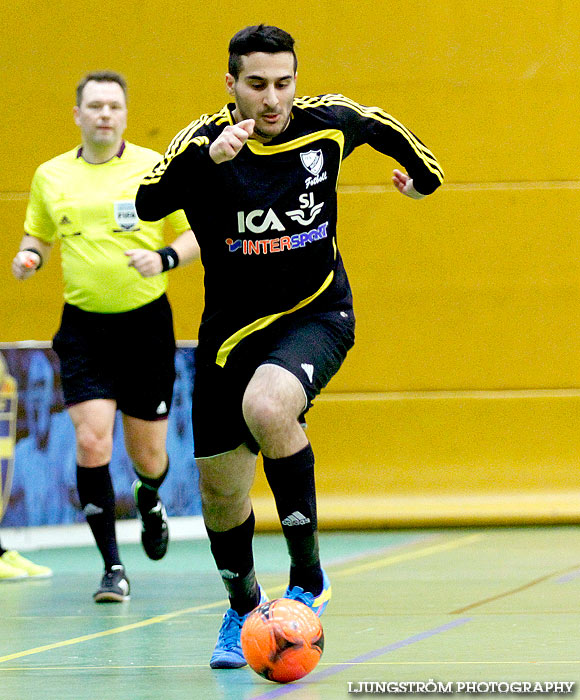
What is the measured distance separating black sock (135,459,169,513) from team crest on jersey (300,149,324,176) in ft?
8.89

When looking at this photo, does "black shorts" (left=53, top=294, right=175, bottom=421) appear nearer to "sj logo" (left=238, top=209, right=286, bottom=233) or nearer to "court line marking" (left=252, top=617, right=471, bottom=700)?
"court line marking" (left=252, top=617, right=471, bottom=700)

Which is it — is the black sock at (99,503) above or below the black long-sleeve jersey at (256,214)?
below

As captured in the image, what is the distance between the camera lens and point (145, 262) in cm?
562

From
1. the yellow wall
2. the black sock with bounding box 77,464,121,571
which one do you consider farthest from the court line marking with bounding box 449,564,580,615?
the yellow wall

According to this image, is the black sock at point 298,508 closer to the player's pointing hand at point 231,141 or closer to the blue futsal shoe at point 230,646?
the blue futsal shoe at point 230,646

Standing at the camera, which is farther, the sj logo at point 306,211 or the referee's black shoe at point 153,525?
the referee's black shoe at point 153,525

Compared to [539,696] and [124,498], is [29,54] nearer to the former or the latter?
[124,498]

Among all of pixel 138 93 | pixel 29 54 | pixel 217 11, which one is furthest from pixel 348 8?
pixel 29 54

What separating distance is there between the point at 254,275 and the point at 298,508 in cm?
82

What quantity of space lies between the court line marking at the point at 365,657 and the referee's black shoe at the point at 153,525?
2.10m

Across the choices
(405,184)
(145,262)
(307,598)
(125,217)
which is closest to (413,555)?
(125,217)

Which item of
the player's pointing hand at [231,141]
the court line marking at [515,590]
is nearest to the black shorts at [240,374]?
the player's pointing hand at [231,141]

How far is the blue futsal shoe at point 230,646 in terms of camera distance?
14.5ft

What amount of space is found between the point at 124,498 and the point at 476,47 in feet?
14.0
